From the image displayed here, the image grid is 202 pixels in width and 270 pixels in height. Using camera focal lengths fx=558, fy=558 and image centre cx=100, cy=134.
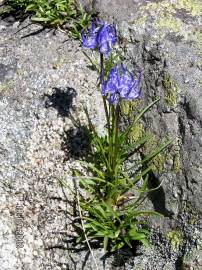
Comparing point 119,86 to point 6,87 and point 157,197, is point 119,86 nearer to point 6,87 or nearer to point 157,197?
point 157,197

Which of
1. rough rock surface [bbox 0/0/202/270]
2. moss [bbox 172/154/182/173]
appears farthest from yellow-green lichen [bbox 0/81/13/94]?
moss [bbox 172/154/182/173]

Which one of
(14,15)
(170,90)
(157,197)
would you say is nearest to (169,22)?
(170,90)

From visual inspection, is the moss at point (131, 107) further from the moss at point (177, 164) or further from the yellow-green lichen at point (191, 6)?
the yellow-green lichen at point (191, 6)

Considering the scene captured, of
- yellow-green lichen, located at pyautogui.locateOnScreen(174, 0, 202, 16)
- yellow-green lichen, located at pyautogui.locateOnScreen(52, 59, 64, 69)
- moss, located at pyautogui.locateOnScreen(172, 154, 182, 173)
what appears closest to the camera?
moss, located at pyautogui.locateOnScreen(172, 154, 182, 173)

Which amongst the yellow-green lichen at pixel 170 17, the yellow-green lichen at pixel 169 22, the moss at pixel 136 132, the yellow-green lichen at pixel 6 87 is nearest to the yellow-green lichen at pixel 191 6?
the yellow-green lichen at pixel 170 17

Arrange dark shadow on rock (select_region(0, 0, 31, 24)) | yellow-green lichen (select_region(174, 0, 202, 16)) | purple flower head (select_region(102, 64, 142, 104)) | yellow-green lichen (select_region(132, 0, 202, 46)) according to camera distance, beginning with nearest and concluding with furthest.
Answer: purple flower head (select_region(102, 64, 142, 104)) < yellow-green lichen (select_region(132, 0, 202, 46)) < yellow-green lichen (select_region(174, 0, 202, 16)) < dark shadow on rock (select_region(0, 0, 31, 24))

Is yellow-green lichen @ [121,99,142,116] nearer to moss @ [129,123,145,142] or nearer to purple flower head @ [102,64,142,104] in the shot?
moss @ [129,123,145,142]
